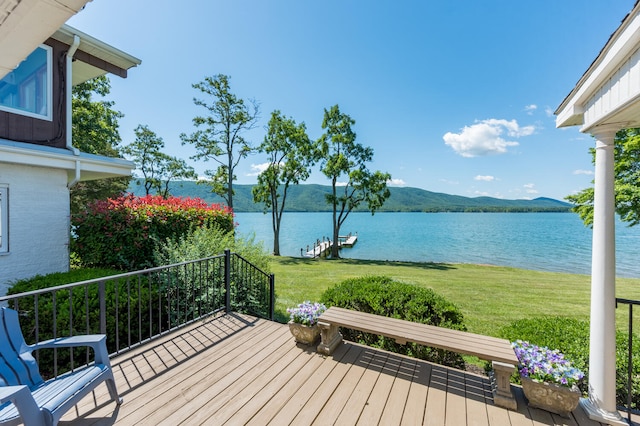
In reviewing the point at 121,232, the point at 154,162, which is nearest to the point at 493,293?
the point at 121,232

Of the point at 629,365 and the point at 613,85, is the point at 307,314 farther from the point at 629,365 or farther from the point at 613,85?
the point at 613,85

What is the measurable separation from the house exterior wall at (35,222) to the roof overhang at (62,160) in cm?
27

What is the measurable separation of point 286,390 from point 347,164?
17295 mm

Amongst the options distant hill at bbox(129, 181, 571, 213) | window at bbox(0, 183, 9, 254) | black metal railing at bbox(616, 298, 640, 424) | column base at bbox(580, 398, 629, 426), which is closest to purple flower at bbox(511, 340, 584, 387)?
column base at bbox(580, 398, 629, 426)

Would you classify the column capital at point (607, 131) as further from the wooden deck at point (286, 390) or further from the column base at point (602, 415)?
the wooden deck at point (286, 390)

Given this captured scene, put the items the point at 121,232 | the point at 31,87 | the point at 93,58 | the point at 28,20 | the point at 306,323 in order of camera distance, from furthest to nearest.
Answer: the point at 93,58 → the point at 121,232 → the point at 31,87 → the point at 306,323 → the point at 28,20

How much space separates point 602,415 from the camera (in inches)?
92.5

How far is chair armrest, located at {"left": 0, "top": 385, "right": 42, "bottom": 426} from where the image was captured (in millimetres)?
1646

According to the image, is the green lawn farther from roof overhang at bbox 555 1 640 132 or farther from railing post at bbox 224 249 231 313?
roof overhang at bbox 555 1 640 132

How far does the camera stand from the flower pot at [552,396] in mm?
2354

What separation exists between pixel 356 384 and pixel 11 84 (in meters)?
8.25

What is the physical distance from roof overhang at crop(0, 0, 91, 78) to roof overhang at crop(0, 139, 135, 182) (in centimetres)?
548

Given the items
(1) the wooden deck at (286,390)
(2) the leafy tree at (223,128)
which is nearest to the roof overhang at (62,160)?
(1) the wooden deck at (286,390)

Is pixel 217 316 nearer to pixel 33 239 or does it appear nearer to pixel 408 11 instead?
pixel 33 239
